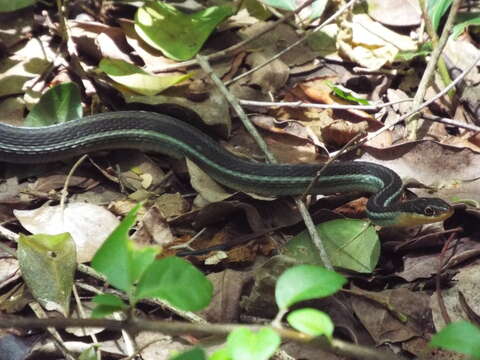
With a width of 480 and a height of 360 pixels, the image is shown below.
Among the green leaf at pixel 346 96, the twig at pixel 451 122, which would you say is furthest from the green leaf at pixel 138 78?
the twig at pixel 451 122

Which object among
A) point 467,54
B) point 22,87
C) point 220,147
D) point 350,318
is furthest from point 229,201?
point 467,54

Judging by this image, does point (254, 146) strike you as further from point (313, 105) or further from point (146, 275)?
point (146, 275)

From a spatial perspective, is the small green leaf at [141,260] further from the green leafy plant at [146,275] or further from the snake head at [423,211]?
the snake head at [423,211]

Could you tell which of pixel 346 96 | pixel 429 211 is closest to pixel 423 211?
pixel 429 211

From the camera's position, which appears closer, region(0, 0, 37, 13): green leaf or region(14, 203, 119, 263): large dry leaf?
region(14, 203, 119, 263): large dry leaf

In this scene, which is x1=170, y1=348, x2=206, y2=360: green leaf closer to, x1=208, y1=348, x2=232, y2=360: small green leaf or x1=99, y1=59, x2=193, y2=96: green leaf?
x1=208, y1=348, x2=232, y2=360: small green leaf

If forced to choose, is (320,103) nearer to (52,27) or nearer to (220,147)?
(220,147)

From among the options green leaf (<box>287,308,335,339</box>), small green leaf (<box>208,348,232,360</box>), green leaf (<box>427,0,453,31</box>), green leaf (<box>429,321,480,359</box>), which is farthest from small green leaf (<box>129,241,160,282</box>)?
green leaf (<box>427,0,453,31</box>)
